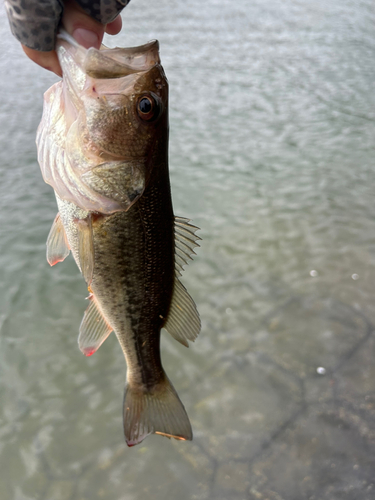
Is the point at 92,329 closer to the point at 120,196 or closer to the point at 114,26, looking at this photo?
the point at 120,196

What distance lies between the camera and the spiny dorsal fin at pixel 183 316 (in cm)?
158

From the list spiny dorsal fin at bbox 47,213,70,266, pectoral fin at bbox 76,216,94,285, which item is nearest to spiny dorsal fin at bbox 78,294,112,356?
spiny dorsal fin at bbox 47,213,70,266

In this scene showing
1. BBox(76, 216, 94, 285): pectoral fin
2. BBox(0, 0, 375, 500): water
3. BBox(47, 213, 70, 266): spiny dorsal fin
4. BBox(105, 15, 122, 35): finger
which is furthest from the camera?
BBox(0, 0, 375, 500): water

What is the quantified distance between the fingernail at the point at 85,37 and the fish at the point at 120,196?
2 centimetres

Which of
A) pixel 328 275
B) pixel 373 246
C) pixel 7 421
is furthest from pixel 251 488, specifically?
pixel 373 246

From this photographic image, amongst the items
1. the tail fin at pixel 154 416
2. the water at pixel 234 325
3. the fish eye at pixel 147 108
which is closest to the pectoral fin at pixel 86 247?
the fish eye at pixel 147 108

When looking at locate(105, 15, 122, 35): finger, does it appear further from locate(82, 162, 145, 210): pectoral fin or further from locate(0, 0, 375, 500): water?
locate(0, 0, 375, 500): water

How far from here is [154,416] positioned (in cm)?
162

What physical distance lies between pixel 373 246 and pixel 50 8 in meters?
3.22

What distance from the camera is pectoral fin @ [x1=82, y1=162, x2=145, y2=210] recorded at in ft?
3.98

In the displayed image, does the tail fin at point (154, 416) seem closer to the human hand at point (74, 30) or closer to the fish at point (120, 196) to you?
the fish at point (120, 196)

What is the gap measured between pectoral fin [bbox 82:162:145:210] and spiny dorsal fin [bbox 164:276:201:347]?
1.58ft

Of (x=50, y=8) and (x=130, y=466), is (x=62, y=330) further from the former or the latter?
(x=50, y=8)

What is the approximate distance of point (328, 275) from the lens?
3.28 metres
